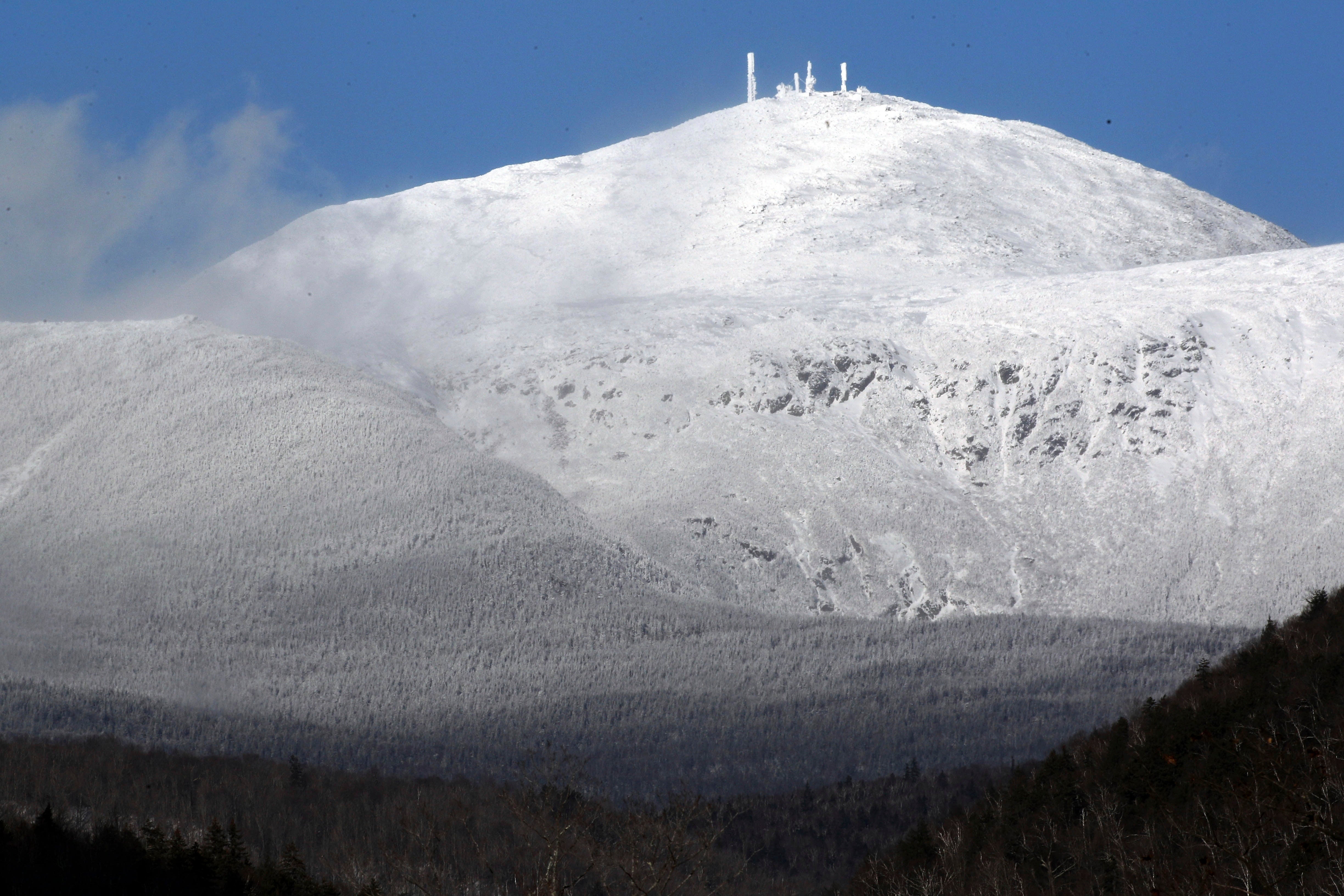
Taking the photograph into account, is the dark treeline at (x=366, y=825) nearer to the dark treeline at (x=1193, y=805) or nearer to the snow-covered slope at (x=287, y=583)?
the dark treeline at (x=1193, y=805)

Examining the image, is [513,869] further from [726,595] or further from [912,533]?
[912,533]

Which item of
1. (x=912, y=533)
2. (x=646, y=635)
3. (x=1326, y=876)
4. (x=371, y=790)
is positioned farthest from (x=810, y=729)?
(x=1326, y=876)

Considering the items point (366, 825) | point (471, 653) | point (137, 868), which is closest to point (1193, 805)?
point (137, 868)

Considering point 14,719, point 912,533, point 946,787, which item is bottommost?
point 946,787

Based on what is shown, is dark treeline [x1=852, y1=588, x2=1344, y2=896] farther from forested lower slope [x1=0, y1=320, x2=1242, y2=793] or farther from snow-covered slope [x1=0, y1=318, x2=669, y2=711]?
snow-covered slope [x1=0, y1=318, x2=669, y2=711]

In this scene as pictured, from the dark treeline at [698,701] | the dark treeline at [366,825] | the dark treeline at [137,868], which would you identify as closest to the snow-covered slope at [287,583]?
the dark treeline at [698,701]

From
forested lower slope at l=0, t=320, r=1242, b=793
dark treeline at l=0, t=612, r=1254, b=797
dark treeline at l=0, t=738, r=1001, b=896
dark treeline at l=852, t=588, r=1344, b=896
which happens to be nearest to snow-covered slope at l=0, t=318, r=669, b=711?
forested lower slope at l=0, t=320, r=1242, b=793

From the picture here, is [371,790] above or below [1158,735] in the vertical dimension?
below

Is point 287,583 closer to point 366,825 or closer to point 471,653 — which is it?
point 471,653
